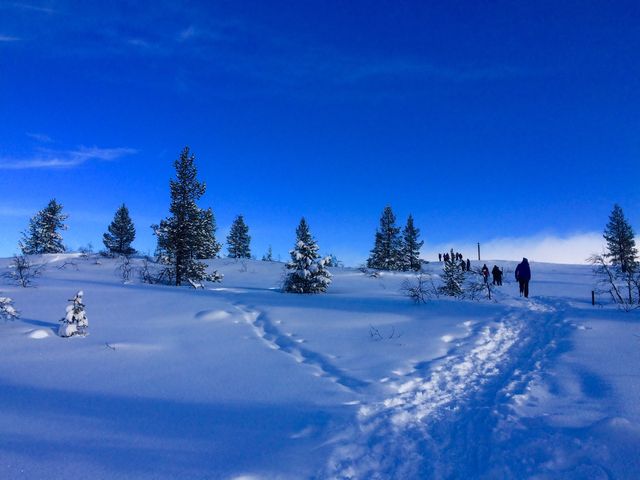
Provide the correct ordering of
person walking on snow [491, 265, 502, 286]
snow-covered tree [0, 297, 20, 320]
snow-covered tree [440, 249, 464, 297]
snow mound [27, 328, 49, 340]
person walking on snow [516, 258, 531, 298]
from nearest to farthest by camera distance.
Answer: snow mound [27, 328, 49, 340], snow-covered tree [0, 297, 20, 320], snow-covered tree [440, 249, 464, 297], person walking on snow [516, 258, 531, 298], person walking on snow [491, 265, 502, 286]

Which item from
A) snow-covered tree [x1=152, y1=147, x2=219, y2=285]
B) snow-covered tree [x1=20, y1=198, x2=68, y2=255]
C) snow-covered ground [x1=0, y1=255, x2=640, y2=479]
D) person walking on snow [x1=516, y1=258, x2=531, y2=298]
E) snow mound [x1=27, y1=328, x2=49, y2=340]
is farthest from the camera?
snow-covered tree [x1=20, y1=198, x2=68, y2=255]

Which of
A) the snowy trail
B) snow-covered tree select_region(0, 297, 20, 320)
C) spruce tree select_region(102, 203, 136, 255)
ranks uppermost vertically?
spruce tree select_region(102, 203, 136, 255)

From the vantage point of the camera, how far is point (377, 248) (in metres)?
46.8

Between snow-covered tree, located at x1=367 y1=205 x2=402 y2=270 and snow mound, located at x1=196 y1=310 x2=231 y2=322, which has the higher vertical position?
snow-covered tree, located at x1=367 y1=205 x2=402 y2=270

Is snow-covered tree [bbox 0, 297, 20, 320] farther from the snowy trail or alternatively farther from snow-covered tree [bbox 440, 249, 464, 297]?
snow-covered tree [bbox 440, 249, 464, 297]

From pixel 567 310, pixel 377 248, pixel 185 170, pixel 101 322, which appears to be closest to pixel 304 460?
pixel 101 322

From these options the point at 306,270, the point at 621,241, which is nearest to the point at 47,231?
the point at 306,270

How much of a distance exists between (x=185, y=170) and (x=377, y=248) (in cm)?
3003

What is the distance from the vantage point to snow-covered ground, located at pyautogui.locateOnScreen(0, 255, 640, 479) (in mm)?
3109

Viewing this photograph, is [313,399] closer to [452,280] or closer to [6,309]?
[6,309]

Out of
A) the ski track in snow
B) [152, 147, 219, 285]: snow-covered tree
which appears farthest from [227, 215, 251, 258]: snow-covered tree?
the ski track in snow

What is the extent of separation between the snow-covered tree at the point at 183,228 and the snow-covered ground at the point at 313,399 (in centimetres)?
1139

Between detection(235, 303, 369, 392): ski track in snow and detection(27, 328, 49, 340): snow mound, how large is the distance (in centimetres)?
415

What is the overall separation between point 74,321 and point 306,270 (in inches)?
414
